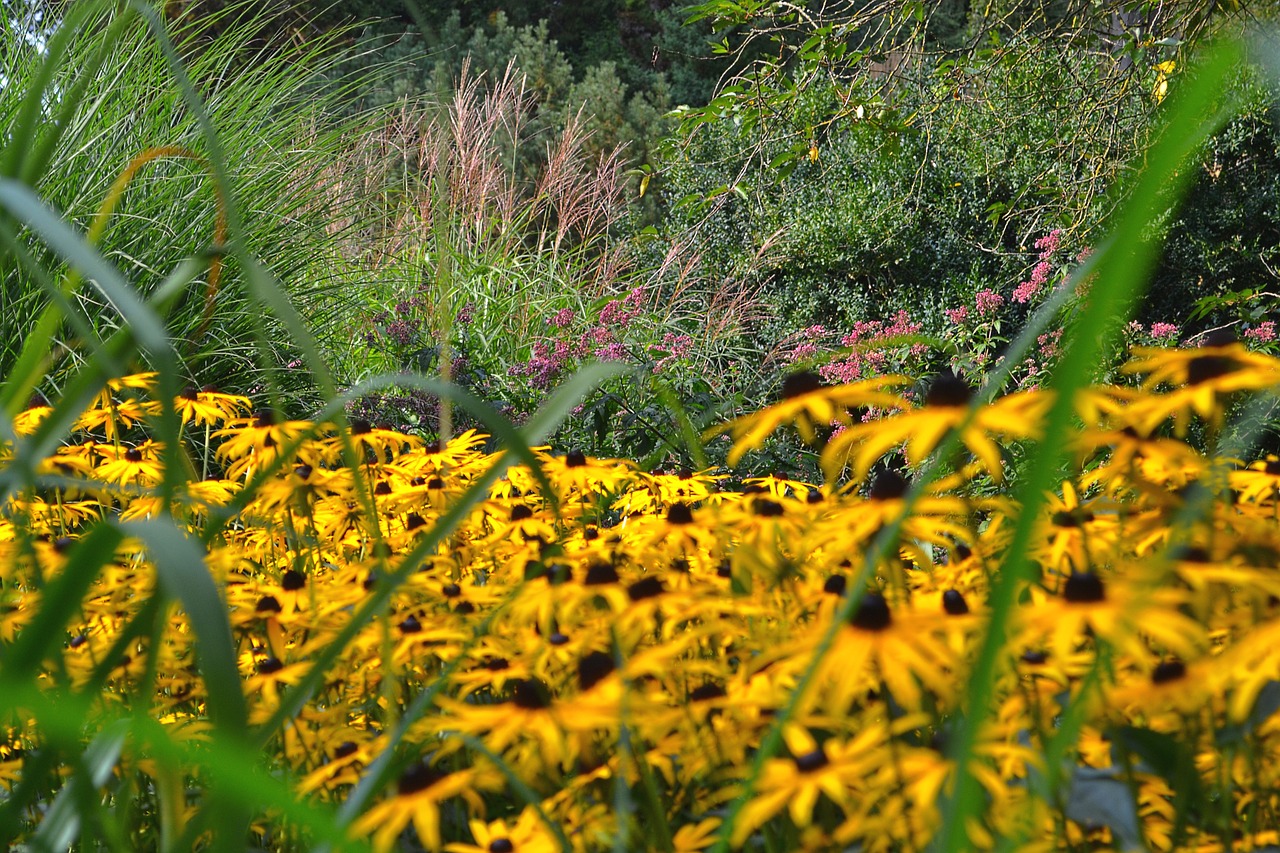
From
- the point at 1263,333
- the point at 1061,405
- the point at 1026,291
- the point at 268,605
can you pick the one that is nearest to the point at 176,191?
the point at 268,605

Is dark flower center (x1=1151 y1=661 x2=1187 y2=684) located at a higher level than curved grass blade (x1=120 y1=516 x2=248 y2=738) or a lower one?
lower

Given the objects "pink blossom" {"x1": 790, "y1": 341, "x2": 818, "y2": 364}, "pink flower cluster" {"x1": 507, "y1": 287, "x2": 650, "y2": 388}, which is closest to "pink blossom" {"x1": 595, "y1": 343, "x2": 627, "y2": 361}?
"pink flower cluster" {"x1": 507, "y1": 287, "x2": 650, "y2": 388}

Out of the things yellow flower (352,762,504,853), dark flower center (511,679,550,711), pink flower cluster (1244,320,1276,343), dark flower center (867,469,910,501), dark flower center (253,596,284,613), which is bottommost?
yellow flower (352,762,504,853)

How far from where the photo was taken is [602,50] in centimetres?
1584

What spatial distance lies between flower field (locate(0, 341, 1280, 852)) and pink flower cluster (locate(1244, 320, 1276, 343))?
12.7 ft

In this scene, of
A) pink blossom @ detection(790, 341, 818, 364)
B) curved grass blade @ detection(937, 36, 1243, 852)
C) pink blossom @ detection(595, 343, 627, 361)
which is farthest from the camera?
pink blossom @ detection(790, 341, 818, 364)

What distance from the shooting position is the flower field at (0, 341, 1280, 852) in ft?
2.17

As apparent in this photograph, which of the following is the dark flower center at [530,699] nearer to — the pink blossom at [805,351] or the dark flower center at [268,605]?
the dark flower center at [268,605]

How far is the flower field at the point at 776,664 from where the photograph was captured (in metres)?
0.66

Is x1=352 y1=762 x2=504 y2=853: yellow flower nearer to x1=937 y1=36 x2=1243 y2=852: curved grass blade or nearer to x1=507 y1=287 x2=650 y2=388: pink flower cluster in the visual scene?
x1=937 y1=36 x2=1243 y2=852: curved grass blade

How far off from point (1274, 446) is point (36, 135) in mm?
5175

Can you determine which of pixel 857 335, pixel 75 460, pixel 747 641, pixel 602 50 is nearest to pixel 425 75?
pixel 602 50

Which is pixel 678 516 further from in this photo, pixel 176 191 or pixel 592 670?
pixel 176 191

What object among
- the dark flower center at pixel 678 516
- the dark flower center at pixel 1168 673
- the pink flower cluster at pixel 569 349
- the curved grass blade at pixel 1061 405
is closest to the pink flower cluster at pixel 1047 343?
the pink flower cluster at pixel 569 349
